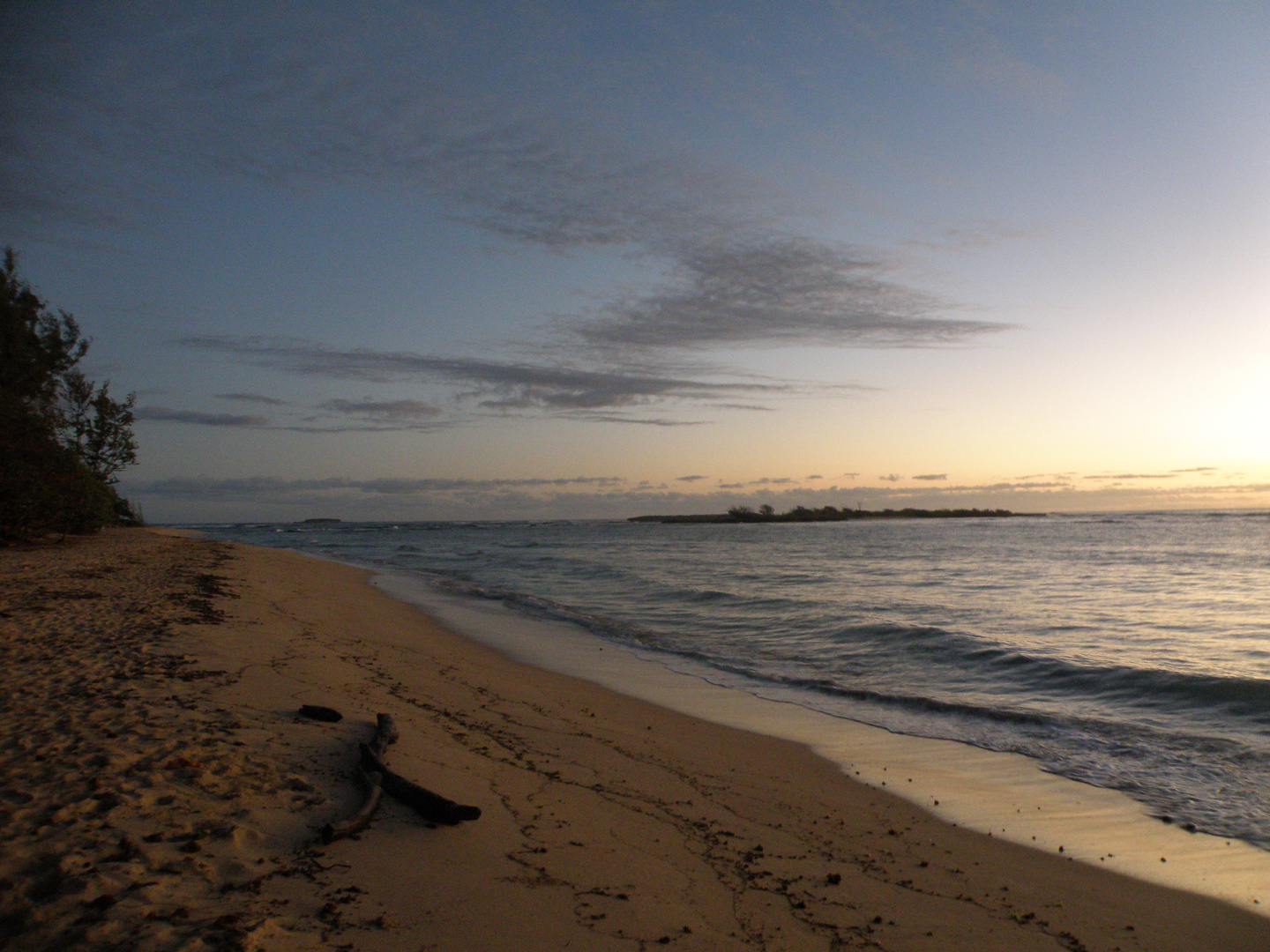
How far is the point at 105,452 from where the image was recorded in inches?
1578

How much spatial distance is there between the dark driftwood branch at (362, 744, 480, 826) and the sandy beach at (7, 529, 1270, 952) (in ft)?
0.33

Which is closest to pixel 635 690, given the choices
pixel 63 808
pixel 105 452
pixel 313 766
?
pixel 313 766

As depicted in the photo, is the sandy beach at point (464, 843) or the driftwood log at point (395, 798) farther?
the driftwood log at point (395, 798)

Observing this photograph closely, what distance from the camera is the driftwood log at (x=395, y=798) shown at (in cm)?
435

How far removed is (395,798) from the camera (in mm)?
4980

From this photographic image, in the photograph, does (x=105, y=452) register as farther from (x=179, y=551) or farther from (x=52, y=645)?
(x=52, y=645)

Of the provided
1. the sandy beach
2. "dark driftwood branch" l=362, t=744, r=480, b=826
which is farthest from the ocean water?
"dark driftwood branch" l=362, t=744, r=480, b=826

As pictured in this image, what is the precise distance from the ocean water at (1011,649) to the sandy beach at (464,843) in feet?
9.80

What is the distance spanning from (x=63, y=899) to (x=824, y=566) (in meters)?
33.0

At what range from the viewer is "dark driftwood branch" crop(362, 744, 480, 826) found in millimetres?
4676

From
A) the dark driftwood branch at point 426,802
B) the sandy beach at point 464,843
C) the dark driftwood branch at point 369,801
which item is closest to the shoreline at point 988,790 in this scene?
the sandy beach at point 464,843

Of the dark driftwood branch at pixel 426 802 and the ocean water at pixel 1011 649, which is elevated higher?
the dark driftwood branch at pixel 426 802

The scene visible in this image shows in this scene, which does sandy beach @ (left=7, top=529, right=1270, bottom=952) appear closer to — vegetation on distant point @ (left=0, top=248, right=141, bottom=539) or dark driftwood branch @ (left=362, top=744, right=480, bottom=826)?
dark driftwood branch @ (left=362, top=744, right=480, bottom=826)

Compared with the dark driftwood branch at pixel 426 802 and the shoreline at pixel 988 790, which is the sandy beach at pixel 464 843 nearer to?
the dark driftwood branch at pixel 426 802
